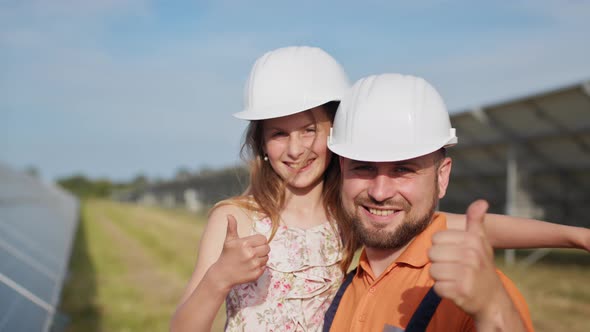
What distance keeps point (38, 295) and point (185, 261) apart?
9.45 meters

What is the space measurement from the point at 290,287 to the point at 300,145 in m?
0.74

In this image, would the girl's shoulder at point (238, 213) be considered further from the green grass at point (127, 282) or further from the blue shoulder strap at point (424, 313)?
the green grass at point (127, 282)

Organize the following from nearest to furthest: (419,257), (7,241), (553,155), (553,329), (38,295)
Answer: (419,257)
(38,295)
(7,241)
(553,329)
(553,155)

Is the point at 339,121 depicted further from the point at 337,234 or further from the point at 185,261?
the point at 185,261

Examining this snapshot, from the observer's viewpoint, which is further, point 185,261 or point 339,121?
point 185,261

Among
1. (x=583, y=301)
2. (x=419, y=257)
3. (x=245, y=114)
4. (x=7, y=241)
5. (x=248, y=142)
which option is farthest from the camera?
(x=583, y=301)

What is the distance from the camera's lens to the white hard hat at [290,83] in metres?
2.92

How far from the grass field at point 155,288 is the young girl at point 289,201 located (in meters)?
4.74

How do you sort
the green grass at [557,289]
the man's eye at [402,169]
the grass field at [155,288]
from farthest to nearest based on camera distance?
the grass field at [155,288] < the green grass at [557,289] < the man's eye at [402,169]

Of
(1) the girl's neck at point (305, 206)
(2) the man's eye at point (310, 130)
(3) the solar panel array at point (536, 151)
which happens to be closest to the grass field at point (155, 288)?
(3) the solar panel array at point (536, 151)

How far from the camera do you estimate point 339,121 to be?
250 cm

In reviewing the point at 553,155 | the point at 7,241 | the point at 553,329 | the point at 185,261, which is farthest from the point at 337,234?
the point at 185,261

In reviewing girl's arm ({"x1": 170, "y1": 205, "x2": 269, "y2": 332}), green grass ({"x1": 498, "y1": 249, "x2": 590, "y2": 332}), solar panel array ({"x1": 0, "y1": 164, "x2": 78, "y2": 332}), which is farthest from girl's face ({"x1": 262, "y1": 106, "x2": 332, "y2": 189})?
green grass ({"x1": 498, "y1": 249, "x2": 590, "y2": 332})

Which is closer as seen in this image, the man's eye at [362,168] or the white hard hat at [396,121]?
the white hard hat at [396,121]
